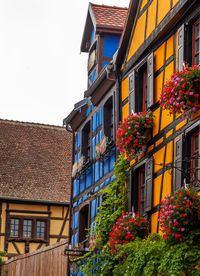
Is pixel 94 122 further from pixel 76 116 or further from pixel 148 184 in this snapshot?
pixel 148 184

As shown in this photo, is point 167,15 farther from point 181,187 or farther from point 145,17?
point 181,187

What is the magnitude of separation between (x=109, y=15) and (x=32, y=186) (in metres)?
11.7

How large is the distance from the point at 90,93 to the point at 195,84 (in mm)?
7074

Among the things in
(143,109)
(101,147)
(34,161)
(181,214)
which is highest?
(34,161)

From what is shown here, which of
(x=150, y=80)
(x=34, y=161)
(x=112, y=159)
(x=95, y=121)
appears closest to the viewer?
(x=150, y=80)

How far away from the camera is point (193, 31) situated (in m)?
12.3

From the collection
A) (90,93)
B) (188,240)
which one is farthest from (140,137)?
(90,93)

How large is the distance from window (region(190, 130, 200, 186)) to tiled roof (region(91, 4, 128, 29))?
26.0 feet

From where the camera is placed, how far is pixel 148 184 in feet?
43.7

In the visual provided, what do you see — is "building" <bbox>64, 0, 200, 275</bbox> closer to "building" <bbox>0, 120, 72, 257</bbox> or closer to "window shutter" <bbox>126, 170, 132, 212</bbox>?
"window shutter" <bbox>126, 170, 132, 212</bbox>

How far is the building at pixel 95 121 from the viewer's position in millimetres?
16891

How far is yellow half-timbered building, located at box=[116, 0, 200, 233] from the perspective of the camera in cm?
1195

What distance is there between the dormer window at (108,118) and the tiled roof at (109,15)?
2.67 m

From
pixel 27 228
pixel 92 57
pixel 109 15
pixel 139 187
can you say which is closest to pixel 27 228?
pixel 27 228
